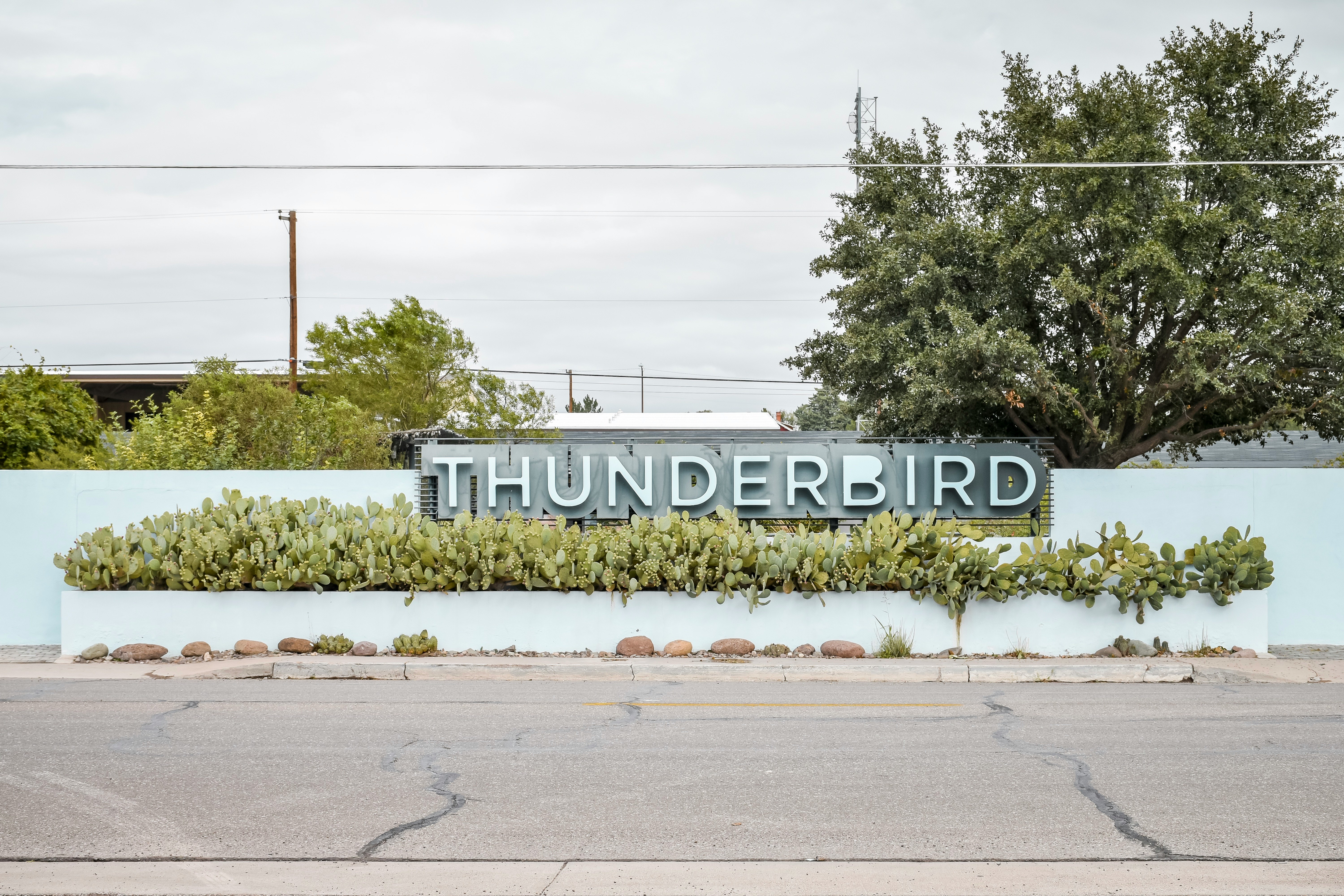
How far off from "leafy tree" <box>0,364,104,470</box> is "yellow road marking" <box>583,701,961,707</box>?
1167 cm

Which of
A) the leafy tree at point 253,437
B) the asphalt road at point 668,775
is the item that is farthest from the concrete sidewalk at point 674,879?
the leafy tree at point 253,437

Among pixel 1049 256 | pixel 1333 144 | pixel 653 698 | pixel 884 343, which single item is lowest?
pixel 653 698

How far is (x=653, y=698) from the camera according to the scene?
1023cm

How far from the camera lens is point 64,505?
13.6 m

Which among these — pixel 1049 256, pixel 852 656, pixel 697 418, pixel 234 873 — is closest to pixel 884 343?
pixel 1049 256

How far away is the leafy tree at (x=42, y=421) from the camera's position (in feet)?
57.5

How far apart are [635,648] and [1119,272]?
10279 mm

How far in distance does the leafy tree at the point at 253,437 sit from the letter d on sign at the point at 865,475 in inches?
318

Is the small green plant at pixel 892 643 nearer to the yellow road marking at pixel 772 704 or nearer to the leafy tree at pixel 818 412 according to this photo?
the yellow road marking at pixel 772 704

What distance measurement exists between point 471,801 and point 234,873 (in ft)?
5.12

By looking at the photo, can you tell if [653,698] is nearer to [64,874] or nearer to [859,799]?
[859,799]

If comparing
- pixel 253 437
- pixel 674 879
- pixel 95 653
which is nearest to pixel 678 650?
pixel 95 653

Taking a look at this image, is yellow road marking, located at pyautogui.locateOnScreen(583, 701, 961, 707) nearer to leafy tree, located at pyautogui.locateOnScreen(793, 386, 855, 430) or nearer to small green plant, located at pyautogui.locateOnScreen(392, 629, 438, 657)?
small green plant, located at pyautogui.locateOnScreen(392, 629, 438, 657)

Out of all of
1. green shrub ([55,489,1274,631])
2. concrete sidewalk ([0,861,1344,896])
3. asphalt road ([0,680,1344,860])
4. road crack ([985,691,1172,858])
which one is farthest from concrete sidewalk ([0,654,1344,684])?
concrete sidewalk ([0,861,1344,896])
